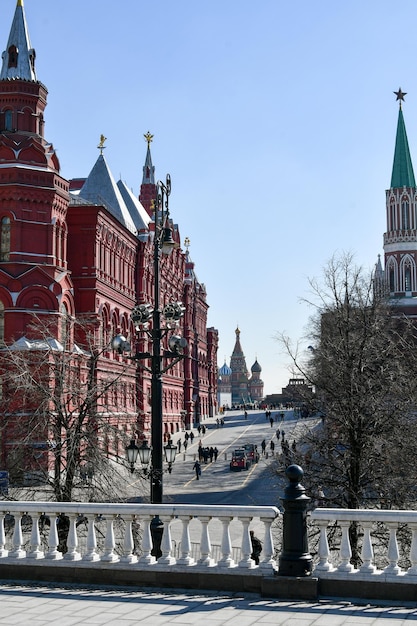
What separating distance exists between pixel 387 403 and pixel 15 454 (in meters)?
10.2

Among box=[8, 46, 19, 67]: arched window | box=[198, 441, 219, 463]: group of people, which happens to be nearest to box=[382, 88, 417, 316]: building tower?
box=[198, 441, 219, 463]: group of people

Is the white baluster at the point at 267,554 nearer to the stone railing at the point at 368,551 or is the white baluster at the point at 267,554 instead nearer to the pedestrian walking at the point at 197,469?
the stone railing at the point at 368,551

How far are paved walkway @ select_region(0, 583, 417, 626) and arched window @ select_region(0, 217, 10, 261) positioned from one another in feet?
119

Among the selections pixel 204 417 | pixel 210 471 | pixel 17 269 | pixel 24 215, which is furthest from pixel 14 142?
pixel 204 417

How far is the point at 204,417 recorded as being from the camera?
11375 cm

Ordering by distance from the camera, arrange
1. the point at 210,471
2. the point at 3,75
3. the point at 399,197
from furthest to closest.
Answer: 1. the point at 399,197
2. the point at 210,471
3. the point at 3,75

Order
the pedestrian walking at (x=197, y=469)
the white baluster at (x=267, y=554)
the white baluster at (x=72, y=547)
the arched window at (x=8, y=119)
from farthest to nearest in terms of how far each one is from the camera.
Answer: the pedestrian walking at (x=197, y=469) < the arched window at (x=8, y=119) < the white baluster at (x=72, y=547) < the white baluster at (x=267, y=554)

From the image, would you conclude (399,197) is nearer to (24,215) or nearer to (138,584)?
(24,215)

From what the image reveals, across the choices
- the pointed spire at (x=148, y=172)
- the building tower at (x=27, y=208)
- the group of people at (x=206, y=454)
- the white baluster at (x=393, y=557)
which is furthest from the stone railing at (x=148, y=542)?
the pointed spire at (x=148, y=172)

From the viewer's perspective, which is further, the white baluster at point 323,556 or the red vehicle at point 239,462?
the red vehicle at point 239,462

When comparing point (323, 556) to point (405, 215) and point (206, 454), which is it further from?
point (405, 215)

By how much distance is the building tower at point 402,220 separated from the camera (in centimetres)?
11075

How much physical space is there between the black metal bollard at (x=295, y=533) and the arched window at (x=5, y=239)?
3767 cm

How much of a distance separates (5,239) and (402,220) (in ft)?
253
